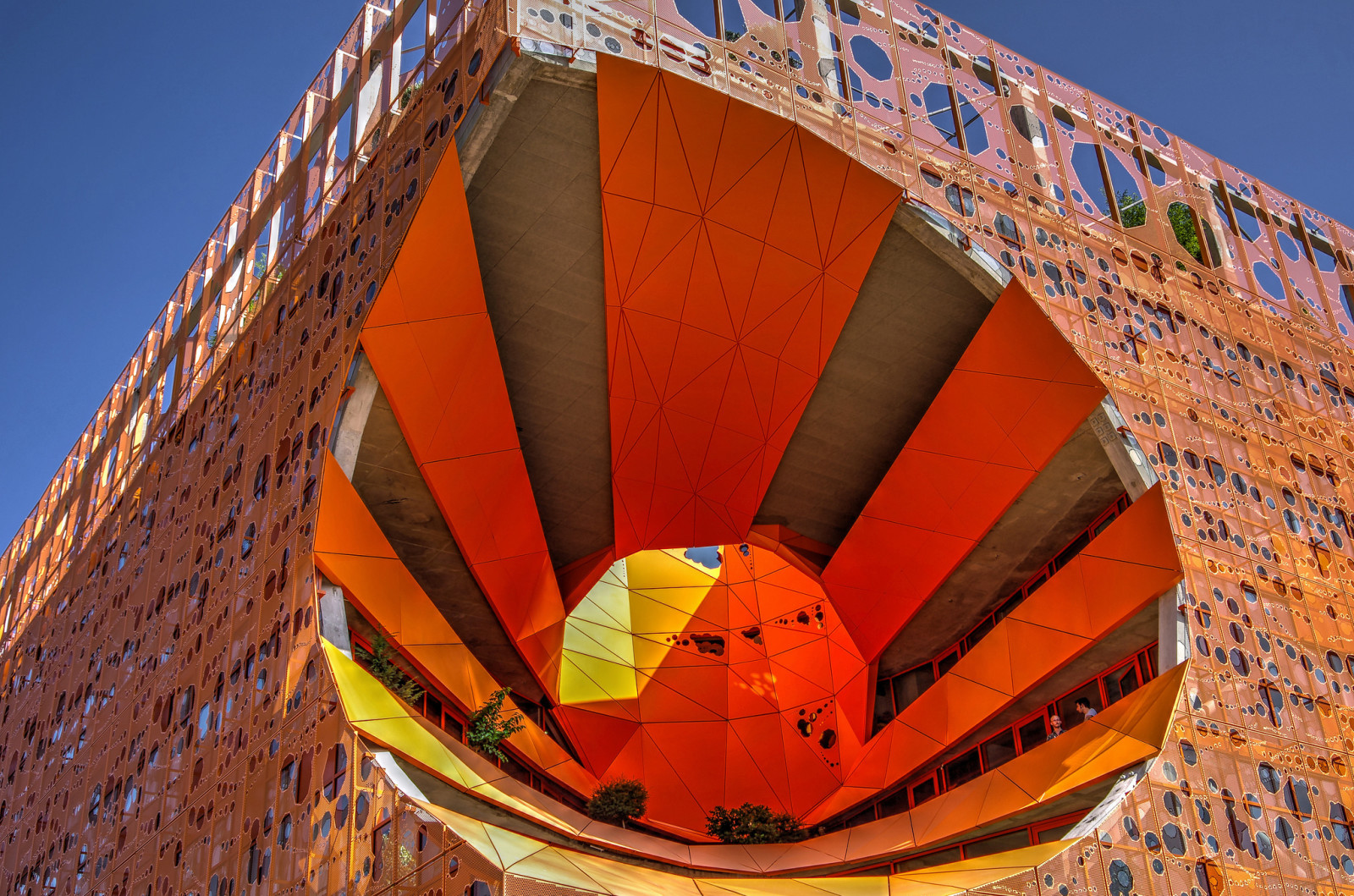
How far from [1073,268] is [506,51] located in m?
7.93

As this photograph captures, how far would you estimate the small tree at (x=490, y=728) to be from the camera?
16750mm

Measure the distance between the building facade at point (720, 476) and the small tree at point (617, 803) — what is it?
98cm

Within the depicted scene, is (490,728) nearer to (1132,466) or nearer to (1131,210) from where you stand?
(1132,466)

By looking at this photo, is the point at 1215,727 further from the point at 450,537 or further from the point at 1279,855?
the point at 450,537

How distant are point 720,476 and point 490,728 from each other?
5.59 meters

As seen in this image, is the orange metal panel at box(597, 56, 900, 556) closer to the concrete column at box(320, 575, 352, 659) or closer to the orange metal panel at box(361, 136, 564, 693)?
the orange metal panel at box(361, 136, 564, 693)

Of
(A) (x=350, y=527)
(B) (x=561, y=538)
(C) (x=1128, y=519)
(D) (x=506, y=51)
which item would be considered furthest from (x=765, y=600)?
(D) (x=506, y=51)

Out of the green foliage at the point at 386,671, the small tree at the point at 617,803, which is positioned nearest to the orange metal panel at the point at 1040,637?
the small tree at the point at 617,803

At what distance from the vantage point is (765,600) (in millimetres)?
23797

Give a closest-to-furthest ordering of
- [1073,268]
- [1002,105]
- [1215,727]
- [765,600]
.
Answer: [1215,727] → [1073,268] → [1002,105] → [765,600]

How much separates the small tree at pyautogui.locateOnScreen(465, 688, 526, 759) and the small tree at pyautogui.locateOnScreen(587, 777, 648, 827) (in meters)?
Result: 1.90

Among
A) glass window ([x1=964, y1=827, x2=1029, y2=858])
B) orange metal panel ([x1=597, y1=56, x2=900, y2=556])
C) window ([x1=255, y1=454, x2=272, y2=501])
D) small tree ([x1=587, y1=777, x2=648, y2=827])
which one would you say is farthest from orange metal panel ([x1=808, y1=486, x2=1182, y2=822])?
window ([x1=255, y1=454, x2=272, y2=501])

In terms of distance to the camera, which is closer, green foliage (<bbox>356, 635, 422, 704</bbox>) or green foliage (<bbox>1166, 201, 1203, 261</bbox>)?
green foliage (<bbox>356, 635, 422, 704</bbox>)

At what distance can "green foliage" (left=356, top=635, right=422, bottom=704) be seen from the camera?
48.6 feet
